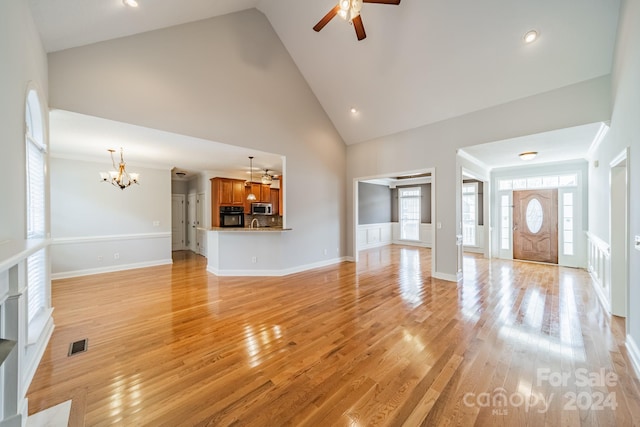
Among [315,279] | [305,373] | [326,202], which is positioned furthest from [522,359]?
[326,202]

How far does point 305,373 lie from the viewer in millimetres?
2041

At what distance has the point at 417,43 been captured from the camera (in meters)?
3.81

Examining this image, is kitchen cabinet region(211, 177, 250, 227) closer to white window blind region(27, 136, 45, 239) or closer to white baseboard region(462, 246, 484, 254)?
white window blind region(27, 136, 45, 239)

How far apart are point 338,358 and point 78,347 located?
2.69m

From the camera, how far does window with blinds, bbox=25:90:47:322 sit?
233 centimetres

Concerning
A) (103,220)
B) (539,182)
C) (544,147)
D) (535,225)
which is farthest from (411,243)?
(103,220)

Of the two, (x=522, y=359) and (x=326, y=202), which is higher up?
(x=326, y=202)

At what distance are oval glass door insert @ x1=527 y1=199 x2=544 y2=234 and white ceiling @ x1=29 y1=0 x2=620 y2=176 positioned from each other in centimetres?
396

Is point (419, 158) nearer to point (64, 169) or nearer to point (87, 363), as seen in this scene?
point (87, 363)

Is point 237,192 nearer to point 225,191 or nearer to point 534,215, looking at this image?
point 225,191

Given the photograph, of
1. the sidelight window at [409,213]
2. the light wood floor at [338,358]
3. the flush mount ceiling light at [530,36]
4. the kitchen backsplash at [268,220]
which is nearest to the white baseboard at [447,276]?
the light wood floor at [338,358]

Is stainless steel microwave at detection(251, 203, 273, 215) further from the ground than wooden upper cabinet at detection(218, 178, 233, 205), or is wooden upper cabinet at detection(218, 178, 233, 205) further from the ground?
wooden upper cabinet at detection(218, 178, 233, 205)

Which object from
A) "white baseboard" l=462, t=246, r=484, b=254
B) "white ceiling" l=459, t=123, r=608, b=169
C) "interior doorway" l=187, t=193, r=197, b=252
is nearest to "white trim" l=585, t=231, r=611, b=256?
"white ceiling" l=459, t=123, r=608, b=169

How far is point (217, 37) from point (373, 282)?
5.23 metres
